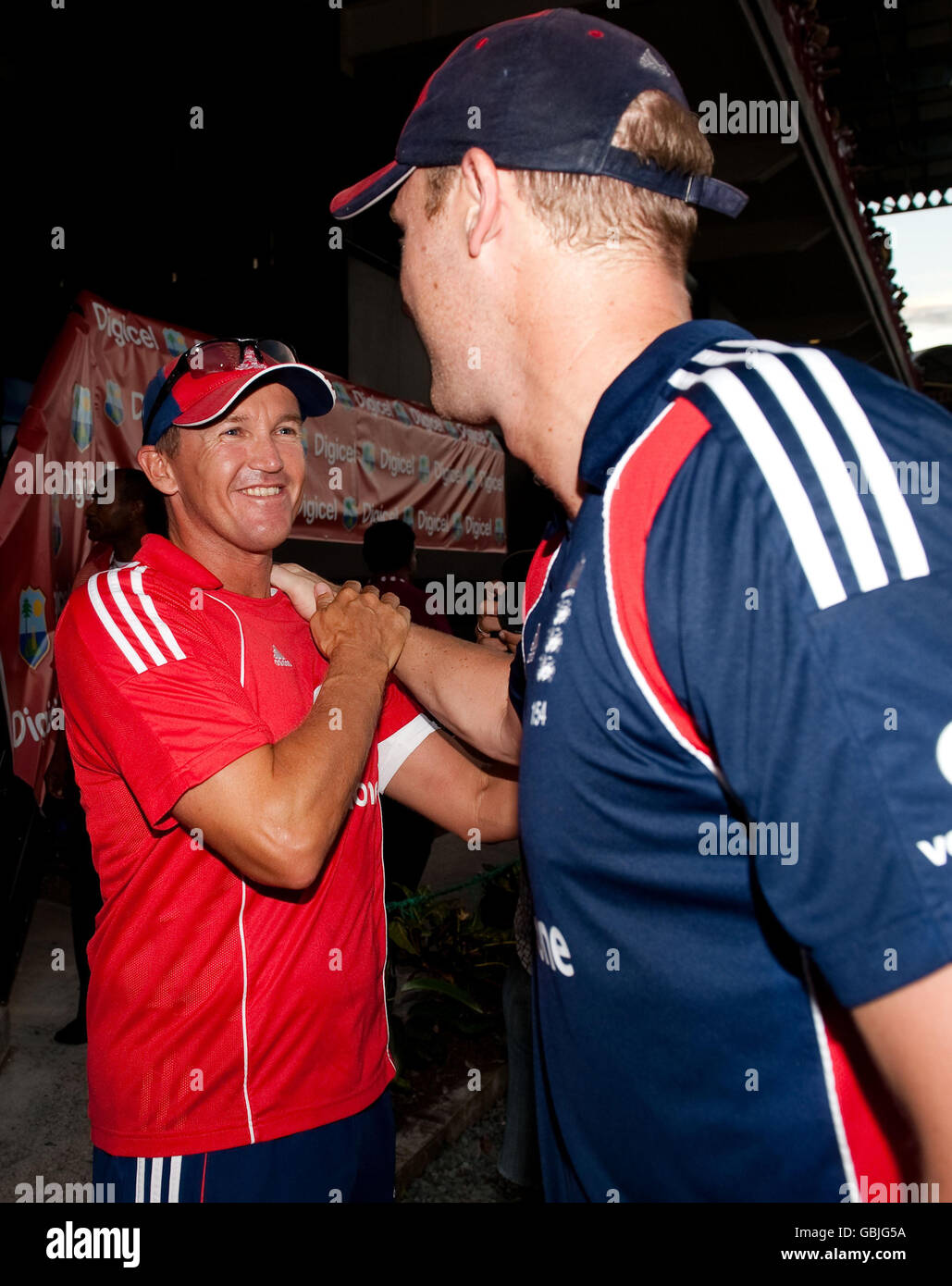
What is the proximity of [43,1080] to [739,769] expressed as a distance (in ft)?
14.8

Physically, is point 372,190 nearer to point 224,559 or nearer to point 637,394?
point 637,394

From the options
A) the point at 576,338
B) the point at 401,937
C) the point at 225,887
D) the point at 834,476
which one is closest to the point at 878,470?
the point at 834,476

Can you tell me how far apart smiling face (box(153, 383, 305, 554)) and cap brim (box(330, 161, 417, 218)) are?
793 mm

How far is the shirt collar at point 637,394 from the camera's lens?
3.34ft

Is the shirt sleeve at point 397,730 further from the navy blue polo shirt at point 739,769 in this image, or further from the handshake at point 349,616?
the navy blue polo shirt at point 739,769

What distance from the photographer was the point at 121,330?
475cm

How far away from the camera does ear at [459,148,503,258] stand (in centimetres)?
122

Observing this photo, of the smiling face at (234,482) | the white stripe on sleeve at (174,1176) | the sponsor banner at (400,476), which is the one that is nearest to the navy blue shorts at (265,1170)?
the white stripe on sleeve at (174,1176)

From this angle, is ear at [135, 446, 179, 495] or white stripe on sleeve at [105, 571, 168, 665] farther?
ear at [135, 446, 179, 495]

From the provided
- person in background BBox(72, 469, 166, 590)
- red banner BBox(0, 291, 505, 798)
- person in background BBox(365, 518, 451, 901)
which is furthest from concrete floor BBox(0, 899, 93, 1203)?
person in background BBox(72, 469, 166, 590)

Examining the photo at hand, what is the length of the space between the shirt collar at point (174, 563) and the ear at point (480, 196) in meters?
1.18

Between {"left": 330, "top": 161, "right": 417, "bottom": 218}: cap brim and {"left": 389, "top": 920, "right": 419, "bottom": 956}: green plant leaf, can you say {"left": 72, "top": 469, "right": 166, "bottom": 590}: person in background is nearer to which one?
{"left": 389, "top": 920, "right": 419, "bottom": 956}: green plant leaf

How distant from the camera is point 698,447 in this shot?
89 cm
